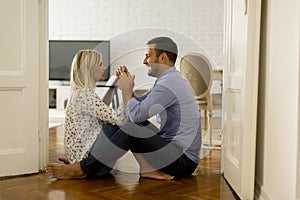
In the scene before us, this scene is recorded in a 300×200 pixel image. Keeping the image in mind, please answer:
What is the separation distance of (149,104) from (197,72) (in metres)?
1.80

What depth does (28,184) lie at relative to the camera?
9.22 ft

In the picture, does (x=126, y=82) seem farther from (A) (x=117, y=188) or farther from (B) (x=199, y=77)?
(B) (x=199, y=77)

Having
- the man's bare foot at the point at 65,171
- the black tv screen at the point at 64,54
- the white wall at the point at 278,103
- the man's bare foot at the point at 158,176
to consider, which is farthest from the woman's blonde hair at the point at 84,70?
the black tv screen at the point at 64,54

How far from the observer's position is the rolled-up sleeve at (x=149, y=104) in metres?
2.86

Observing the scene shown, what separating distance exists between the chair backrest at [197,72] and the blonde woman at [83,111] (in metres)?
1.67

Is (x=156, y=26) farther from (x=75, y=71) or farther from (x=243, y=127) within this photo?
(x=243, y=127)

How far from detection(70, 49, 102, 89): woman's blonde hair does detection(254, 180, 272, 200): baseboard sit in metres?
1.18

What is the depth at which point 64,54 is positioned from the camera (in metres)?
7.80

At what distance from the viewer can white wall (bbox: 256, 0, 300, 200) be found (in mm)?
1843

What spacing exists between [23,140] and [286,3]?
1.85 m

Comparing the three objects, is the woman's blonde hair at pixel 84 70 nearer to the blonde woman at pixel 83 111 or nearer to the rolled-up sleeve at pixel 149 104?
the blonde woman at pixel 83 111

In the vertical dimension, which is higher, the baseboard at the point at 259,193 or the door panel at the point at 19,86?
the door panel at the point at 19,86

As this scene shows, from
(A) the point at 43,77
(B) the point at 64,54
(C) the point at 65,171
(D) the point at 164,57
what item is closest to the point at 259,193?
(D) the point at 164,57

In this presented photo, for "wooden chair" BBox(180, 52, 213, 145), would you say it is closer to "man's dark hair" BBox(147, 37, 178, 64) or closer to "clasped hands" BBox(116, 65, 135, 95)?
"man's dark hair" BBox(147, 37, 178, 64)
